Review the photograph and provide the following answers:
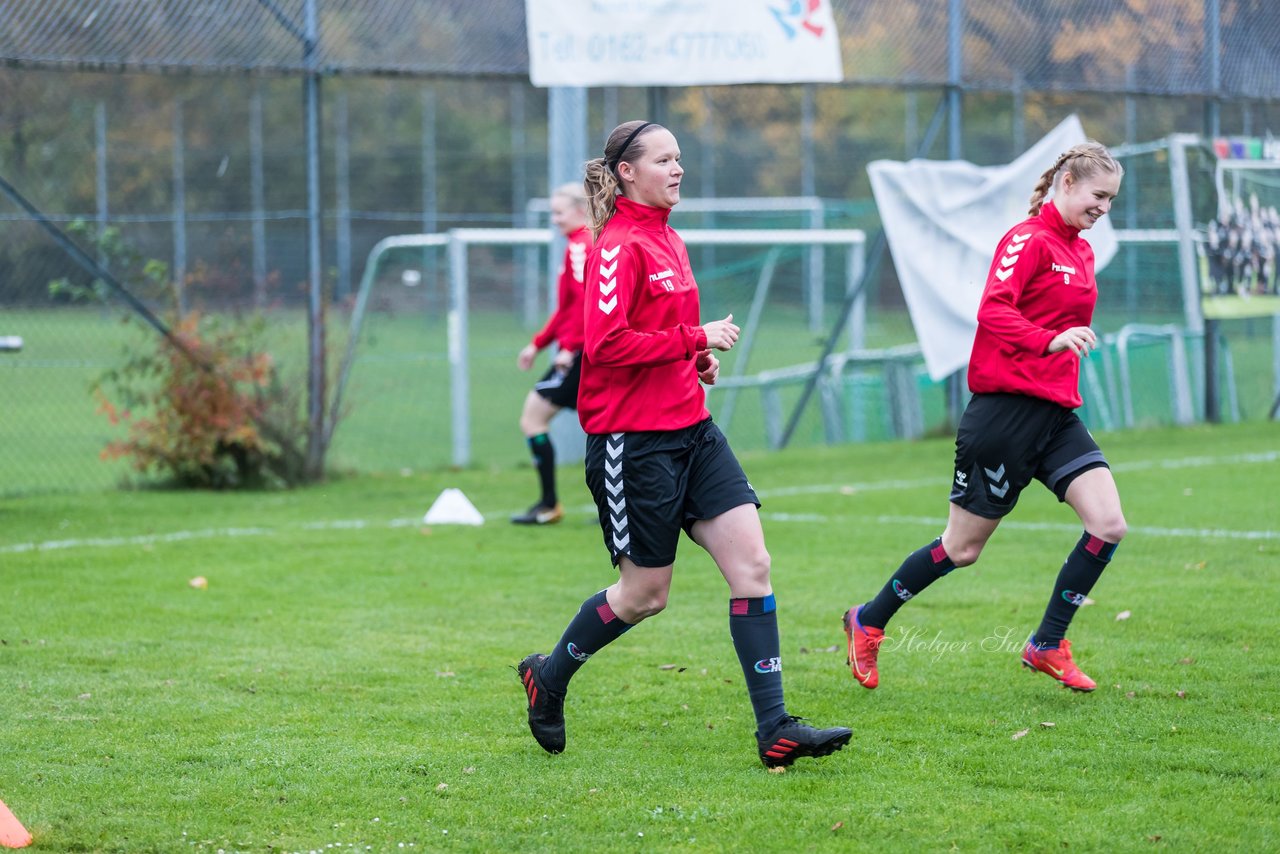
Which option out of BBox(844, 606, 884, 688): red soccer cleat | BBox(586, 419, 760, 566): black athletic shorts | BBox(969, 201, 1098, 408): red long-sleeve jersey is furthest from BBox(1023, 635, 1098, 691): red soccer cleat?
BBox(586, 419, 760, 566): black athletic shorts

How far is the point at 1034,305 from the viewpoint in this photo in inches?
211

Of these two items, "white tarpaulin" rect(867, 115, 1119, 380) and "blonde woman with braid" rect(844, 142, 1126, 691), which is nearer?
"blonde woman with braid" rect(844, 142, 1126, 691)

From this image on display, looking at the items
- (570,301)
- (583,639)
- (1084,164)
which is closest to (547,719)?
(583,639)

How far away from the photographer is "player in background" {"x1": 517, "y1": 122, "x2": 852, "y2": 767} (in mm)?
4422

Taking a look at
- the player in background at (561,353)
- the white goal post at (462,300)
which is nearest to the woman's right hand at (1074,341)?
the player in background at (561,353)

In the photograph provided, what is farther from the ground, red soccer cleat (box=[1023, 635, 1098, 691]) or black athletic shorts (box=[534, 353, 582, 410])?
black athletic shorts (box=[534, 353, 582, 410])

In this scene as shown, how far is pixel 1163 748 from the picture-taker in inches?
181

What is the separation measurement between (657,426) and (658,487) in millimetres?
181

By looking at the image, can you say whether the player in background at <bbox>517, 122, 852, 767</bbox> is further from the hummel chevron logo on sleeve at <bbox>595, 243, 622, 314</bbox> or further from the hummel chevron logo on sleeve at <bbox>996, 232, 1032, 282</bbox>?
the hummel chevron logo on sleeve at <bbox>996, 232, 1032, 282</bbox>

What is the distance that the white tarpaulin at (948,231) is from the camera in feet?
40.7

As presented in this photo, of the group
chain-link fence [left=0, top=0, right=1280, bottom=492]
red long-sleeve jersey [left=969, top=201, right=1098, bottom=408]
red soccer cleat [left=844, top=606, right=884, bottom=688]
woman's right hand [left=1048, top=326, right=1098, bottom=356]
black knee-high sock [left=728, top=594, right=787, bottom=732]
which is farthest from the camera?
chain-link fence [left=0, top=0, right=1280, bottom=492]

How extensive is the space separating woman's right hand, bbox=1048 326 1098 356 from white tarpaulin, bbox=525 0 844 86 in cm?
740

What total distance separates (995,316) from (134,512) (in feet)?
22.3

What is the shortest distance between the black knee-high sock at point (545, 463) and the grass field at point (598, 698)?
33 cm
